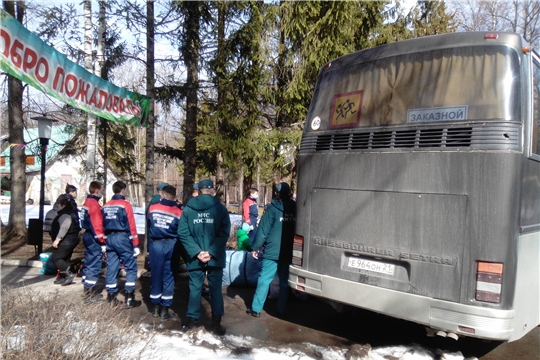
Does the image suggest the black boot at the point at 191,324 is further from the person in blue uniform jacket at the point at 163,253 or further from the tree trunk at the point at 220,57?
the tree trunk at the point at 220,57

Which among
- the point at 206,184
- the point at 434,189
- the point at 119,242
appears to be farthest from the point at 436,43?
the point at 119,242

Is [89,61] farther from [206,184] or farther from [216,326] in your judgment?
[216,326]

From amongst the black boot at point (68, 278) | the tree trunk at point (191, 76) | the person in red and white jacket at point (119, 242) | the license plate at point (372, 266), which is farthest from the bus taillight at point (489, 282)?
the tree trunk at point (191, 76)

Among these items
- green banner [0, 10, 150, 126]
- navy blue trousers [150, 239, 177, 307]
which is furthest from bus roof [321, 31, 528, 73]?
green banner [0, 10, 150, 126]

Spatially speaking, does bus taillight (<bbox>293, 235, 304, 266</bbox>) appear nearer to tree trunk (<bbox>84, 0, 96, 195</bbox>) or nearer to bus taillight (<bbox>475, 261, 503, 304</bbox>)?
bus taillight (<bbox>475, 261, 503, 304</bbox>)

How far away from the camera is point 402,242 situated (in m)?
4.68

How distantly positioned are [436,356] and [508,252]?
1515 millimetres

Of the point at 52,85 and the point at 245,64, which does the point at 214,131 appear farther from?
the point at 52,85

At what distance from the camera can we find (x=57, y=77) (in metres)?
6.76

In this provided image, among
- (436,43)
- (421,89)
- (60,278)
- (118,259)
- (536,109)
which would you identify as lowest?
(60,278)

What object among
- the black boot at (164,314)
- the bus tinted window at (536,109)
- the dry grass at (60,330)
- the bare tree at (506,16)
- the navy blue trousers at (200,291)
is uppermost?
the bare tree at (506,16)

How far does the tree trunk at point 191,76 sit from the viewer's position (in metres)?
10.6

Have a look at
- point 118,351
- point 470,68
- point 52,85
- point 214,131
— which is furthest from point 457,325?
point 214,131

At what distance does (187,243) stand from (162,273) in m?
0.88
